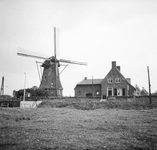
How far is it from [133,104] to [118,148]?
68.9 ft

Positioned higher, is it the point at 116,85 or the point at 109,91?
the point at 116,85

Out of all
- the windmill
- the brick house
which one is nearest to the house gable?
the brick house

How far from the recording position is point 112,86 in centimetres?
4234

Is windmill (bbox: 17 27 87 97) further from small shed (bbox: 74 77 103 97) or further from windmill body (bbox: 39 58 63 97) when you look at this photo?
small shed (bbox: 74 77 103 97)

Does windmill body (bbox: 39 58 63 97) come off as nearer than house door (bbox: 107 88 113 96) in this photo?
Yes

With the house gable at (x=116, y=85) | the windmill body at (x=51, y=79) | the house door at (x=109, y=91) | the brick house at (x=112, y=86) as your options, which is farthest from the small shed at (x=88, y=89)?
the windmill body at (x=51, y=79)

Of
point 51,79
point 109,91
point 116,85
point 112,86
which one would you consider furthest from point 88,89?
point 51,79

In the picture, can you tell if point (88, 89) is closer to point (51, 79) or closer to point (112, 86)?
point (112, 86)

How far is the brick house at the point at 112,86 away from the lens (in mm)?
41344

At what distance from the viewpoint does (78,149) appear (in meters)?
6.38

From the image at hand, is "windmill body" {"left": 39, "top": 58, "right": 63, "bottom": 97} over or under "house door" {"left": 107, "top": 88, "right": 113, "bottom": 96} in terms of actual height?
over

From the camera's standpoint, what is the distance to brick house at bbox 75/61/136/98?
136 ft

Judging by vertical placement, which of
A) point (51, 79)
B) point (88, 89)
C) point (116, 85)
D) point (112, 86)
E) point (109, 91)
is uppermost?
point (51, 79)

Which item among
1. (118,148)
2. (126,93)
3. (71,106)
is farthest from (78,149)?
(126,93)
